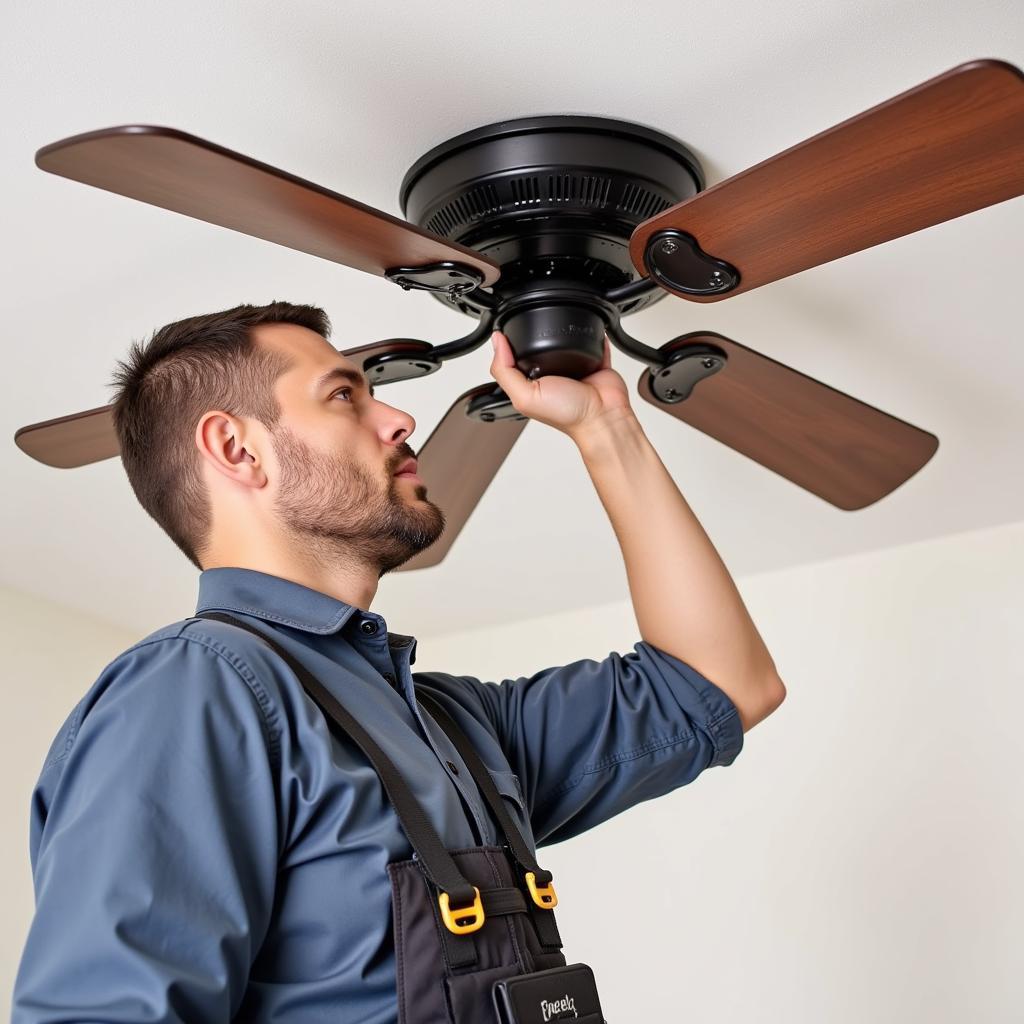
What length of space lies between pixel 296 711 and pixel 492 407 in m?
0.62

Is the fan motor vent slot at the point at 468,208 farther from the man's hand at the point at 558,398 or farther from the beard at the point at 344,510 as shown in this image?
the beard at the point at 344,510

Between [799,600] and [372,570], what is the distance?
1.86 meters

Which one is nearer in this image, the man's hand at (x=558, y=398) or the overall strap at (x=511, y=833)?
the overall strap at (x=511, y=833)

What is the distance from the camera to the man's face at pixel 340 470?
1180mm

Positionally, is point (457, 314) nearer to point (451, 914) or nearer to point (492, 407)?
point (492, 407)

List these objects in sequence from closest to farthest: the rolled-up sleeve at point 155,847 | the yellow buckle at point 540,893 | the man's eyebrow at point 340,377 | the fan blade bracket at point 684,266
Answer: the rolled-up sleeve at point 155,847
the yellow buckle at point 540,893
the fan blade bracket at point 684,266
the man's eyebrow at point 340,377

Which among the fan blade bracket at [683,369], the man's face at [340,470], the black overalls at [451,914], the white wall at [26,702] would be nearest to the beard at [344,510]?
the man's face at [340,470]

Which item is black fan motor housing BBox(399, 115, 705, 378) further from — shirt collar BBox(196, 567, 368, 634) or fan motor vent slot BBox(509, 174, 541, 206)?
shirt collar BBox(196, 567, 368, 634)

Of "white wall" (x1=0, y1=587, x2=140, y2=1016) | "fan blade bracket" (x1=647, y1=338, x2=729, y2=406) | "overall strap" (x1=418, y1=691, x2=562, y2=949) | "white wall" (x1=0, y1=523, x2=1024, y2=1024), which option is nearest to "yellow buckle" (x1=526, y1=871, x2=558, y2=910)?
"overall strap" (x1=418, y1=691, x2=562, y2=949)

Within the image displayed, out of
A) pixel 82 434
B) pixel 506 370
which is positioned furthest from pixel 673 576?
pixel 82 434

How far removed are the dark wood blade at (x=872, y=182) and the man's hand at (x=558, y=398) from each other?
22 cm

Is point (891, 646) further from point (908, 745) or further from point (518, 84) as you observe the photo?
point (518, 84)

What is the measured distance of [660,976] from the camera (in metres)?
2.83

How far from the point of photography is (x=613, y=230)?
1.38m
